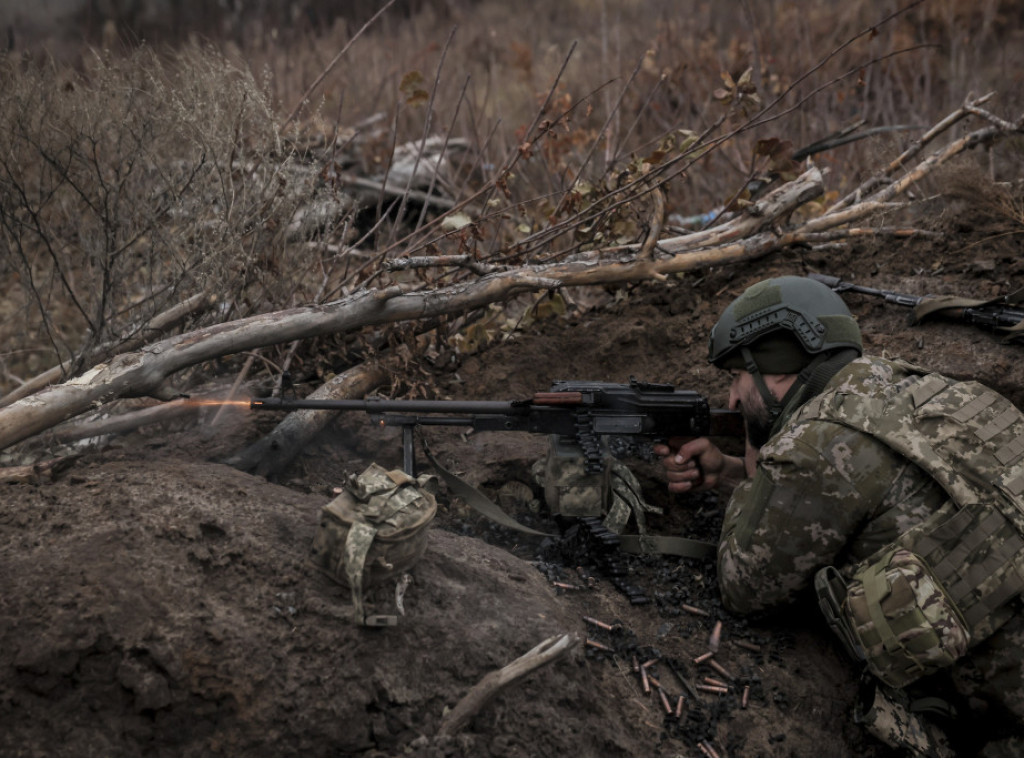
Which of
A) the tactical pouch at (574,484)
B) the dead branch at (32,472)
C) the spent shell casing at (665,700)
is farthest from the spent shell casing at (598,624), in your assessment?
the dead branch at (32,472)

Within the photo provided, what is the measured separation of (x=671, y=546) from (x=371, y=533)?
1721 millimetres

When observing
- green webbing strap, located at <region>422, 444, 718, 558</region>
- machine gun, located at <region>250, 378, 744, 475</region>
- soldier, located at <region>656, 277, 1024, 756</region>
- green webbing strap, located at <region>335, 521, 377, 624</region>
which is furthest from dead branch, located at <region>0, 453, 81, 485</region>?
soldier, located at <region>656, 277, 1024, 756</region>

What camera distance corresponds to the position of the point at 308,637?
8.93 ft

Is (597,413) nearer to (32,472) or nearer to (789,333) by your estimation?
(789,333)

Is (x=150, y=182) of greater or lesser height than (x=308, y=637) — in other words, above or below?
above

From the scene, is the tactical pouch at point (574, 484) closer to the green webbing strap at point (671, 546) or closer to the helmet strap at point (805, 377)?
the green webbing strap at point (671, 546)

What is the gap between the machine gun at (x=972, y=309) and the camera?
4.52 meters

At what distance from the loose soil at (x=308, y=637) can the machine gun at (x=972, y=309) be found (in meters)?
0.23

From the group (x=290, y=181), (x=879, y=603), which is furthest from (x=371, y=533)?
(x=290, y=181)

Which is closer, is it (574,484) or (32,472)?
(32,472)

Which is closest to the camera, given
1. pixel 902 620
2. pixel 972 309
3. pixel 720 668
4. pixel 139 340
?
pixel 902 620

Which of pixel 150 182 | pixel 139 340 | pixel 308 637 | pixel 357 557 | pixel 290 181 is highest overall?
pixel 150 182

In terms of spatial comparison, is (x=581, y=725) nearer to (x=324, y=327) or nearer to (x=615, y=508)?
(x=615, y=508)

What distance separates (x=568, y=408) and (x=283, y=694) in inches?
77.4
